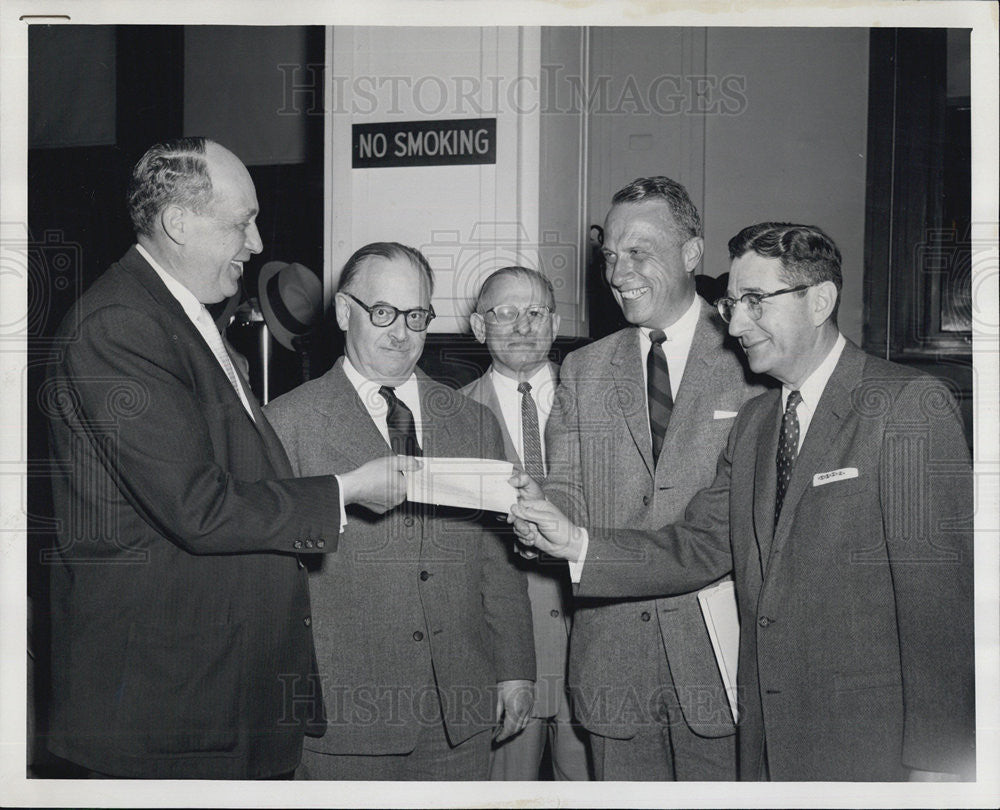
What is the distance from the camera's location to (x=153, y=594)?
2.97 meters

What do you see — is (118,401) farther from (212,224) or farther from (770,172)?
(770,172)

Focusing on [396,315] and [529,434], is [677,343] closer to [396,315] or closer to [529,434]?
[529,434]

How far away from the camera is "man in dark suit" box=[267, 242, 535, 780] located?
324 centimetres

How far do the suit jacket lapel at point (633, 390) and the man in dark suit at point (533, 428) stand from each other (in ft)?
0.74

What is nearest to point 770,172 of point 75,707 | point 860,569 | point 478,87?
point 478,87

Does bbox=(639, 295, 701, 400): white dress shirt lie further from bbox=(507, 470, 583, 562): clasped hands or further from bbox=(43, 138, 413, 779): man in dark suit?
bbox=(43, 138, 413, 779): man in dark suit

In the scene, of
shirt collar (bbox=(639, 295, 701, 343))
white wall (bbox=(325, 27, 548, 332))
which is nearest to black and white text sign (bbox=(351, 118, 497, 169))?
white wall (bbox=(325, 27, 548, 332))

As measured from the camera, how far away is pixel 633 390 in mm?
3475

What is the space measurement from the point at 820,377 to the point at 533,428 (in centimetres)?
95

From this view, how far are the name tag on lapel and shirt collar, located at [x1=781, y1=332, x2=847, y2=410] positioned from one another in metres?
0.21

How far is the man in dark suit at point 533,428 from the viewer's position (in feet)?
11.5

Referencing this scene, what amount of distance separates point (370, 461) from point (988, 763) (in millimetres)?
2016

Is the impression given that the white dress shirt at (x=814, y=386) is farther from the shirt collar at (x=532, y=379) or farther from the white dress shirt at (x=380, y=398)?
the white dress shirt at (x=380, y=398)

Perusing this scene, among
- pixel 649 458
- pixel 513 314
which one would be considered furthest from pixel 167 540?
pixel 649 458
